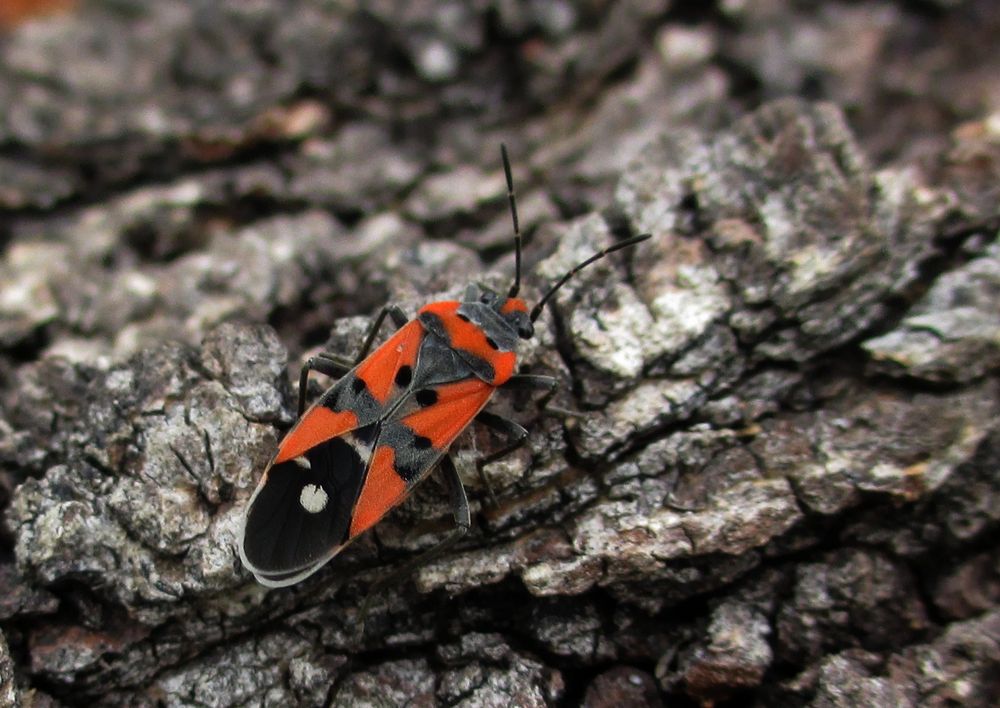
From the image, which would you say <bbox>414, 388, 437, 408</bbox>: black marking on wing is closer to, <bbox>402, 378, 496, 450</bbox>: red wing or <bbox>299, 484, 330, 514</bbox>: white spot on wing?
<bbox>402, 378, 496, 450</bbox>: red wing

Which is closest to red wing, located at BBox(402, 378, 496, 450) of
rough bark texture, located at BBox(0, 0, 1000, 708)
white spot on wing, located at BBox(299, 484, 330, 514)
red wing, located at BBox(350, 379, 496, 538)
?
red wing, located at BBox(350, 379, 496, 538)

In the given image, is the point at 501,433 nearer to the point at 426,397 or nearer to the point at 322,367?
the point at 426,397

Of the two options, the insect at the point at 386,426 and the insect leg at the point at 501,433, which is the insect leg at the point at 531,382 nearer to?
the insect at the point at 386,426

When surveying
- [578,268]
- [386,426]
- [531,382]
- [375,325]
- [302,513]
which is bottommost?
[302,513]

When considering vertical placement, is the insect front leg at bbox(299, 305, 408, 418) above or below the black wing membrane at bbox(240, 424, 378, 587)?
above

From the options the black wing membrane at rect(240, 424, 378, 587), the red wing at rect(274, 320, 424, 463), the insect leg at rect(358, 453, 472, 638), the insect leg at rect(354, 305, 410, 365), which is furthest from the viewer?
the insect leg at rect(354, 305, 410, 365)

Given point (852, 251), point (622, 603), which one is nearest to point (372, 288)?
point (622, 603)

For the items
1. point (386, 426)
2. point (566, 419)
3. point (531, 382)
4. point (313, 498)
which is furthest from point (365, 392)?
point (566, 419)

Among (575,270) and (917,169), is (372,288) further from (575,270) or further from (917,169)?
(917,169)
